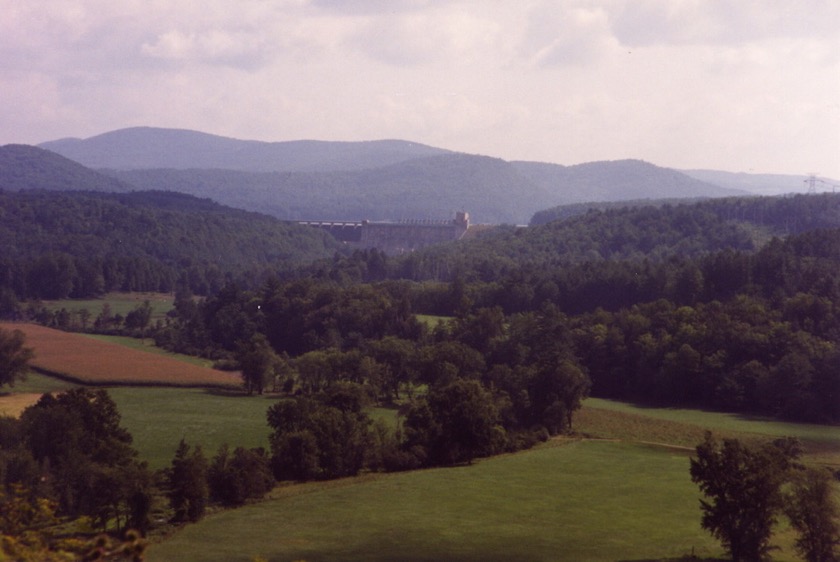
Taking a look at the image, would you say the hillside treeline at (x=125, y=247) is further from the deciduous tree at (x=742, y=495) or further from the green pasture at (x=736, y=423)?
the deciduous tree at (x=742, y=495)

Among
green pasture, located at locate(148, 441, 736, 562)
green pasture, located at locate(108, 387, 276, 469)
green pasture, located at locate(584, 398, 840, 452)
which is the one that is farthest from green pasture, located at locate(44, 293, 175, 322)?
green pasture, located at locate(148, 441, 736, 562)

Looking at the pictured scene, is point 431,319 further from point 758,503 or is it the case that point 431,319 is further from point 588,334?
point 758,503

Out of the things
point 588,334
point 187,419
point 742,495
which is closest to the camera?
point 742,495

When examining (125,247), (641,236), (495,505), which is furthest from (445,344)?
(125,247)

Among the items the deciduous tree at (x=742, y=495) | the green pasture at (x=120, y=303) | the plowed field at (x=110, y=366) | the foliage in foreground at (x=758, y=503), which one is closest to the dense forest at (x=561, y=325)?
the green pasture at (x=120, y=303)

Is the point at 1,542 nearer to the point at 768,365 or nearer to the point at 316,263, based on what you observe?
the point at 768,365
